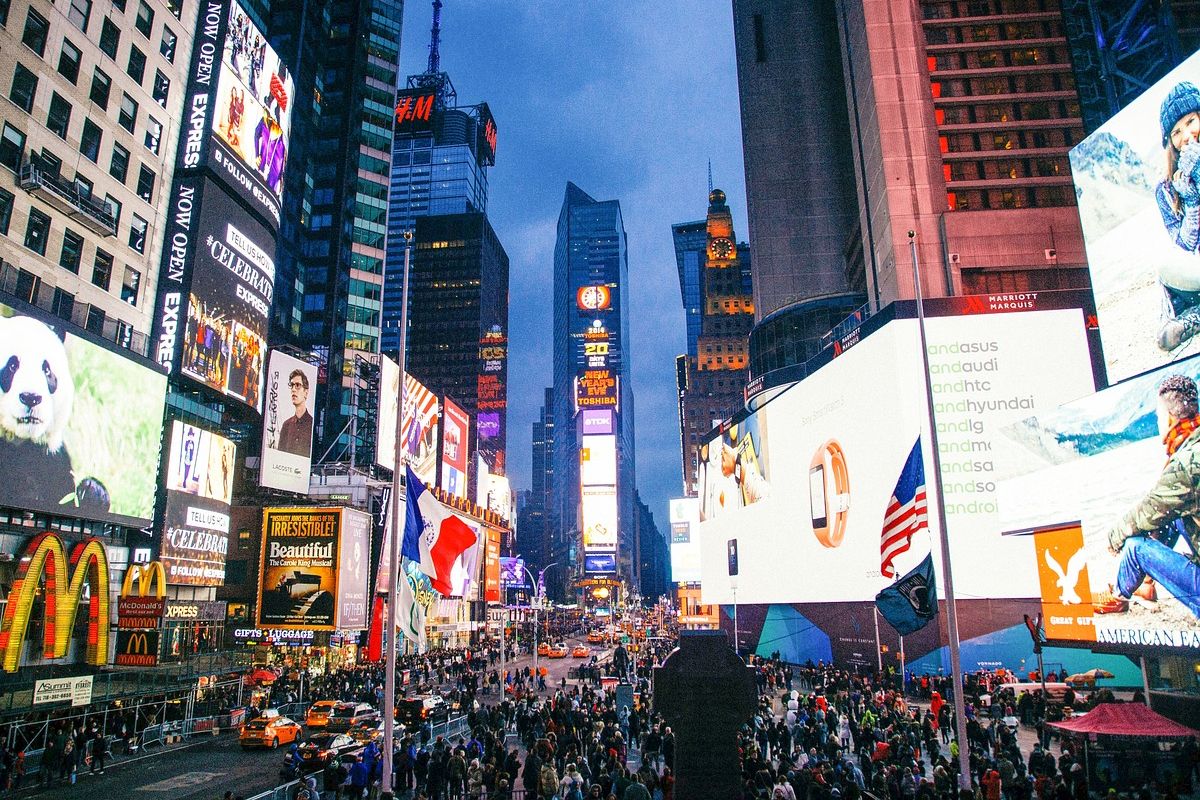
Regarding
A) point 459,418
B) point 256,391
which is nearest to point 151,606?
point 256,391

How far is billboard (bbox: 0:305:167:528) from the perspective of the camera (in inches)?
1169

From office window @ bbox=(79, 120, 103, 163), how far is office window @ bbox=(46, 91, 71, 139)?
3.36 feet

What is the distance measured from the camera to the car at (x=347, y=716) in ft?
89.6

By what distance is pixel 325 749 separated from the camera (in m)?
23.8

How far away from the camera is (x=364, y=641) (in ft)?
199

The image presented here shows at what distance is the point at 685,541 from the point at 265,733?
10522 cm

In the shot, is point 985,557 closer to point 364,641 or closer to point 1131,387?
point 1131,387

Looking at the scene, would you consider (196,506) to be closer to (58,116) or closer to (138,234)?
(138,234)

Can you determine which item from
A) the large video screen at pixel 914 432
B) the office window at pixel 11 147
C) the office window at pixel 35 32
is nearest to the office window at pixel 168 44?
the office window at pixel 35 32

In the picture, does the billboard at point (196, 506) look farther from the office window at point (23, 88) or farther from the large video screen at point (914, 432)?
the large video screen at point (914, 432)

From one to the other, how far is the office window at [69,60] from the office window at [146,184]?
18.5 ft

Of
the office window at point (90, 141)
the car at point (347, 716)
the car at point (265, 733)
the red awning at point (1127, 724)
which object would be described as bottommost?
the car at point (265, 733)

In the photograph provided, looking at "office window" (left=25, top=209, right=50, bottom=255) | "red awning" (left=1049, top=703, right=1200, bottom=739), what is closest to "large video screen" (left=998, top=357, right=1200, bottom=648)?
"red awning" (left=1049, top=703, right=1200, bottom=739)

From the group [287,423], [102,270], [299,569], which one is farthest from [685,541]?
→ [102,270]
